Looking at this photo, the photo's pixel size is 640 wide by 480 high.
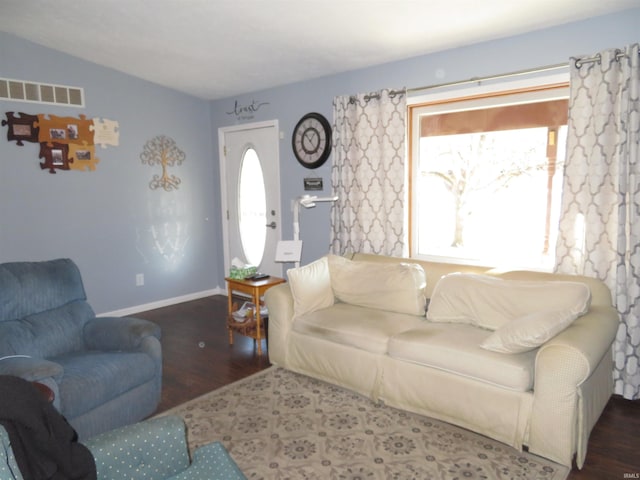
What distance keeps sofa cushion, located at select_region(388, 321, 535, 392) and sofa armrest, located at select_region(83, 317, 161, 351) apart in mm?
1491

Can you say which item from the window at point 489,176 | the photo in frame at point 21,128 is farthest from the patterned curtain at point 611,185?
the photo in frame at point 21,128

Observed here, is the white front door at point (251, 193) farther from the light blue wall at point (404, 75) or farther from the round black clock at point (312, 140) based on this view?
the round black clock at point (312, 140)

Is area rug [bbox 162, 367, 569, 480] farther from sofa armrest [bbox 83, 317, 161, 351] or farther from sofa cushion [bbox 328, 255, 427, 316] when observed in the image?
sofa cushion [bbox 328, 255, 427, 316]

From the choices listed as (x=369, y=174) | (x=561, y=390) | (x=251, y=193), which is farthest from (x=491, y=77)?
(x=251, y=193)

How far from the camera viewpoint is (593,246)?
2904 mm

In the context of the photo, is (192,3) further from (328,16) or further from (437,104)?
(437,104)

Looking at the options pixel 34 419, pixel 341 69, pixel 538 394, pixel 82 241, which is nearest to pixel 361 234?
pixel 341 69

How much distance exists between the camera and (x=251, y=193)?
529cm

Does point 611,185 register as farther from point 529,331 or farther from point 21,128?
point 21,128

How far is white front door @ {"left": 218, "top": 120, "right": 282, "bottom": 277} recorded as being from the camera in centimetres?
502

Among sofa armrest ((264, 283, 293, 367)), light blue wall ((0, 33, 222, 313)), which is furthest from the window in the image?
light blue wall ((0, 33, 222, 313))

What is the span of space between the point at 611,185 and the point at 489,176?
93cm

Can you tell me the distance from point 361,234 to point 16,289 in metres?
2.58

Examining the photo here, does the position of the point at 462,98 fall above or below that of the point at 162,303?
above
